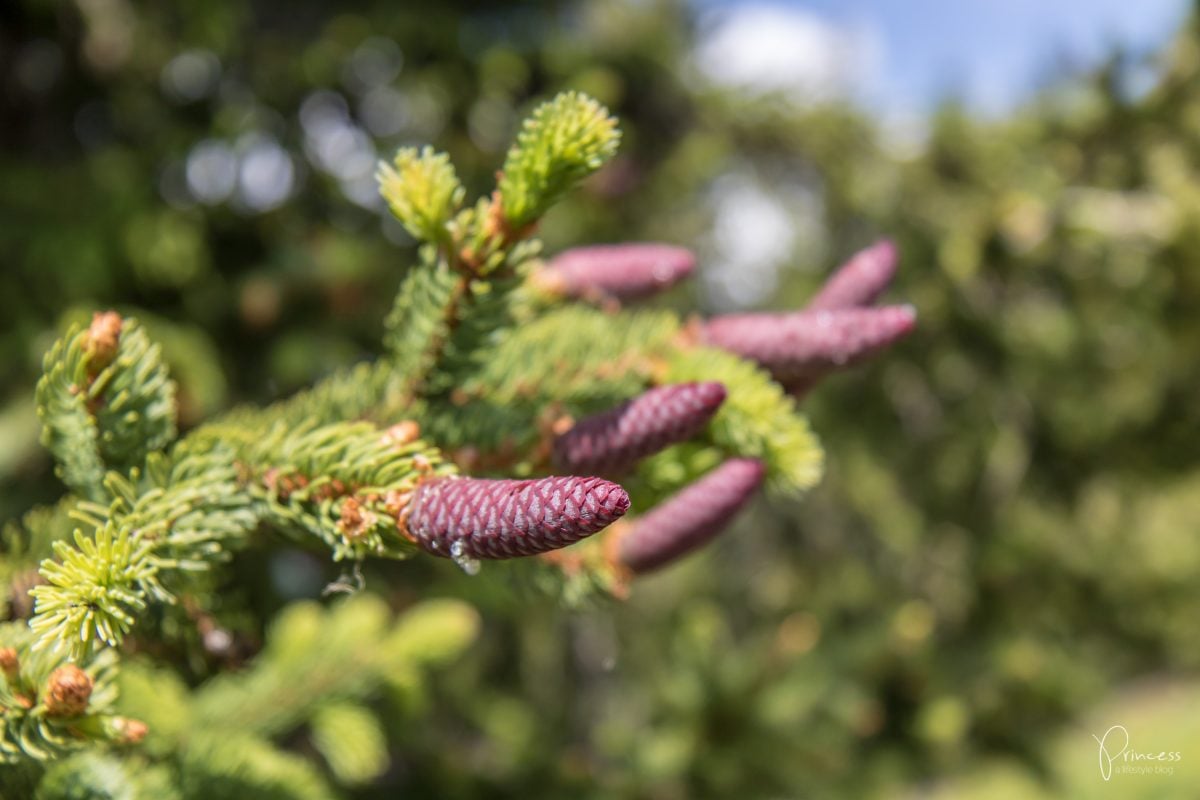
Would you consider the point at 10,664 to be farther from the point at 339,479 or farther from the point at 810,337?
the point at 810,337

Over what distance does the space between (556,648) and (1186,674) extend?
16.6m

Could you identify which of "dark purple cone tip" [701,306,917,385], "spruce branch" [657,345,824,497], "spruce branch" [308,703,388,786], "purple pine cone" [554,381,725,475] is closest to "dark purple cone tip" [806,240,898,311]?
"dark purple cone tip" [701,306,917,385]

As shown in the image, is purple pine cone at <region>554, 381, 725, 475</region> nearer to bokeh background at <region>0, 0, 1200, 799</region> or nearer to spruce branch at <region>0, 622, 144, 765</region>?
spruce branch at <region>0, 622, 144, 765</region>

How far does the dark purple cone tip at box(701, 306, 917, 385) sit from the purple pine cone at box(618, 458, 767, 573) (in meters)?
0.12

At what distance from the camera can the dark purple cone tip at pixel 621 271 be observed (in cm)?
110

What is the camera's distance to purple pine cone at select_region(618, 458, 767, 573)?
0.86 meters

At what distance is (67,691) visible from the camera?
68 centimetres

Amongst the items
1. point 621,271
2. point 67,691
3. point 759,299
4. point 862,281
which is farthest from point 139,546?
point 759,299

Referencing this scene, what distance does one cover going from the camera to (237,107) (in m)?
2.57

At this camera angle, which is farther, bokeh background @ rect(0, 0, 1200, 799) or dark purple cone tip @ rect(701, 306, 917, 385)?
bokeh background @ rect(0, 0, 1200, 799)

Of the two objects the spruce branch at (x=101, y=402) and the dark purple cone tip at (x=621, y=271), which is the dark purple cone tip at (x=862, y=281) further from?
the spruce branch at (x=101, y=402)

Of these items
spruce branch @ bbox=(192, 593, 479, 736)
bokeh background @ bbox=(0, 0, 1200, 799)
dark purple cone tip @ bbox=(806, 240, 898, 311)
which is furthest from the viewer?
bokeh background @ bbox=(0, 0, 1200, 799)

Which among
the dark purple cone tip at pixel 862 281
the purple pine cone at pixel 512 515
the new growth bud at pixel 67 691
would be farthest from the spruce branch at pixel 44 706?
the dark purple cone tip at pixel 862 281

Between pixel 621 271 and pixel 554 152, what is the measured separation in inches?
14.0
